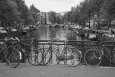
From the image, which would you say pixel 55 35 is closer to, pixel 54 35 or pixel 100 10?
pixel 54 35

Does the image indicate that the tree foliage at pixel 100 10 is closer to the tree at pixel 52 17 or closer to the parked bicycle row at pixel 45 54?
the parked bicycle row at pixel 45 54

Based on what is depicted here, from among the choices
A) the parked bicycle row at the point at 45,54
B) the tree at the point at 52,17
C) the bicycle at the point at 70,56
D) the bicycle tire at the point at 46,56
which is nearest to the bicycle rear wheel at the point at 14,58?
the parked bicycle row at the point at 45,54

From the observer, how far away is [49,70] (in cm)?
717

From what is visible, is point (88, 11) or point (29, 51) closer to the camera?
point (29, 51)

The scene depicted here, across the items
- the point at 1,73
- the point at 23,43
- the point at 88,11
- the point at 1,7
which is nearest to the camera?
the point at 1,73

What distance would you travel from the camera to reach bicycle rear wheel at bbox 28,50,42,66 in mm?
7914

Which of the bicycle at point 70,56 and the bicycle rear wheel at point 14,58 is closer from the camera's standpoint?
the bicycle rear wheel at point 14,58

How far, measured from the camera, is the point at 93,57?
7.97 m

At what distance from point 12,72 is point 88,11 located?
53.1m

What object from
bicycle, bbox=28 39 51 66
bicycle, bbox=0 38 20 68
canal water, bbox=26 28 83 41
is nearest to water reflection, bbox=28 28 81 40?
canal water, bbox=26 28 83 41

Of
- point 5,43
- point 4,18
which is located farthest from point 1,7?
point 5,43

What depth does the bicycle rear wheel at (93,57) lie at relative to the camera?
7.79 metres

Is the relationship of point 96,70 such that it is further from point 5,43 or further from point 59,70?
point 5,43

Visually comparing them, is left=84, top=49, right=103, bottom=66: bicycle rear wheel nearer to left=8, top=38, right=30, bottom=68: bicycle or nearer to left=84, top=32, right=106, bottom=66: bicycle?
left=84, top=32, right=106, bottom=66: bicycle
